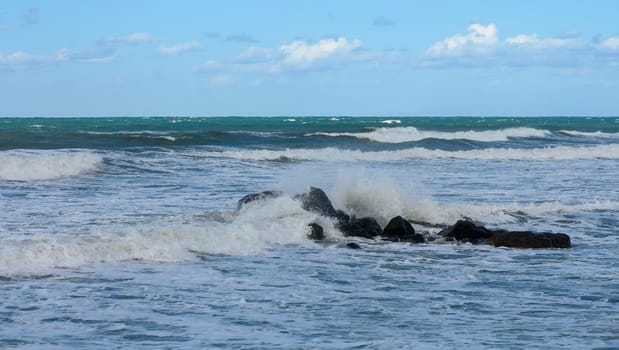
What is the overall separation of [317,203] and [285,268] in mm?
4169

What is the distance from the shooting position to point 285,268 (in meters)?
11.6

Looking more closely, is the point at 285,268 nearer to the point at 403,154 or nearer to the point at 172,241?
the point at 172,241

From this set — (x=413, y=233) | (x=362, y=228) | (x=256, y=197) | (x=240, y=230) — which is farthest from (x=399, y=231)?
(x=256, y=197)

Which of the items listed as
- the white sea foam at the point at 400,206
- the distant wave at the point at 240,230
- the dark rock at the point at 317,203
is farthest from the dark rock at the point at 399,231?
the white sea foam at the point at 400,206

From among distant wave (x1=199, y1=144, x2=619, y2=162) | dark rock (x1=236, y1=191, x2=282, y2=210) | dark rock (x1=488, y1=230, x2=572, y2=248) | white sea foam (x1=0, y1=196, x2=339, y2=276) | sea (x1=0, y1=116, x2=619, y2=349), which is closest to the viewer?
sea (x1=0, y1=116, x2=619, y2=349)

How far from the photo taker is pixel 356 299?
9695mm

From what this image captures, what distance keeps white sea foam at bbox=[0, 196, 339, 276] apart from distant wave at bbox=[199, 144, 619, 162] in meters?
18.3

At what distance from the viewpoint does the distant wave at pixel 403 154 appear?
35500 mm

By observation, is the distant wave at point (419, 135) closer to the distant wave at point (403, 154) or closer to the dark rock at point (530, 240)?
the distant wave at point (403, 154)

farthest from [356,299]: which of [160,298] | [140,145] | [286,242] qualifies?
[140,145]

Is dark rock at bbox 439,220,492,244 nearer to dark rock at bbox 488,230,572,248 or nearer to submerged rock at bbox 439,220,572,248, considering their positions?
submerged rock at bbox 439,220,572,248

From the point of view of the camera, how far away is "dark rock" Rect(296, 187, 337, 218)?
15547 mm

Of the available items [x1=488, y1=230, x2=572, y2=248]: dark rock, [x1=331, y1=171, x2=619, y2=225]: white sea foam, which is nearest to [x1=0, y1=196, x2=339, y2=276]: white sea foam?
[x1=331, y1=171, x2=619, y2=225]: white sea foam

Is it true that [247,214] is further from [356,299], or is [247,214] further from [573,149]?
[573,149]
